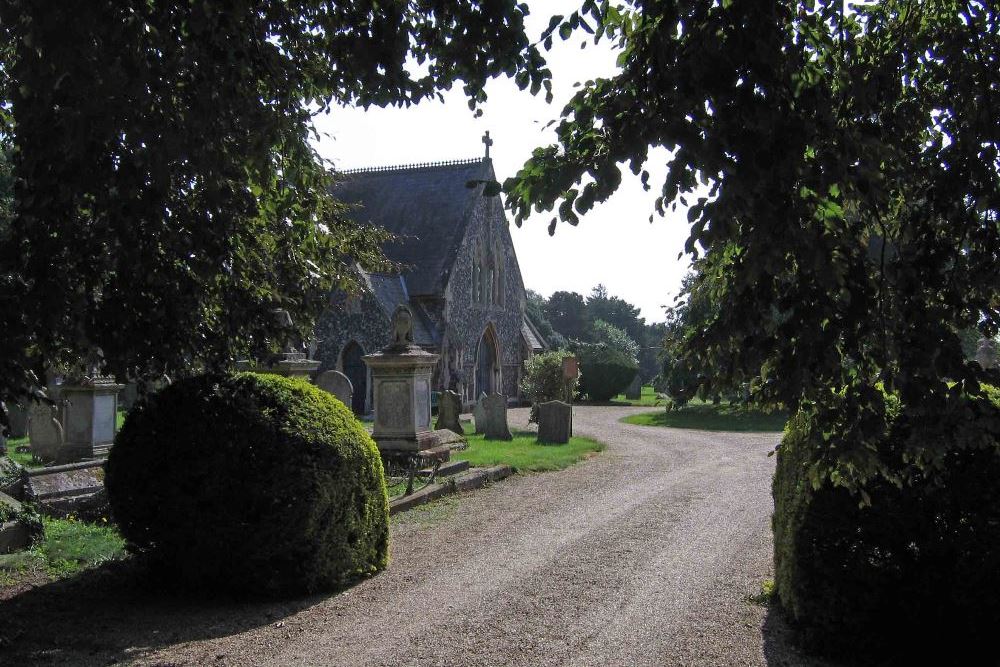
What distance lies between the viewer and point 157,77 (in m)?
4.52

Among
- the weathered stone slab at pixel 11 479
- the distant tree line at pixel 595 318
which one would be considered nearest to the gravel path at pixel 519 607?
the weathered stone slab at pixel 11 479

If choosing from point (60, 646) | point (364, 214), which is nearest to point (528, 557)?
point (60, 646)

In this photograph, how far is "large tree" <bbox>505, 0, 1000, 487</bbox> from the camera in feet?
10.1

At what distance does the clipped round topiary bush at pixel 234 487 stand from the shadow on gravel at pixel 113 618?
207 mm

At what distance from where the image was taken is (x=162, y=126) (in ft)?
14.5

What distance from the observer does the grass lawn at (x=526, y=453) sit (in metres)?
14.0

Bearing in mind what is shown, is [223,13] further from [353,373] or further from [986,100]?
[353,373]

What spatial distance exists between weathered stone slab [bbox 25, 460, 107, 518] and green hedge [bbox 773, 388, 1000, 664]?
22.5 ft

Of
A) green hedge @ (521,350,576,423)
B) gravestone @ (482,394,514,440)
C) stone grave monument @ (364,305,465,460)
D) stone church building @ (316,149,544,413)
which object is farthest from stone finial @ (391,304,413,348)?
green hedge @ (521,350,576,423)

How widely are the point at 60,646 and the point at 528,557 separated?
3.88 m

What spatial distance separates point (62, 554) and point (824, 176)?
692cm

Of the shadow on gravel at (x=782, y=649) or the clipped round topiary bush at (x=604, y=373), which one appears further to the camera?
the clipped round topiary bush at (x=604, y=373)

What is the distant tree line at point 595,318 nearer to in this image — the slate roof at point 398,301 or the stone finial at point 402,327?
the slate roof at point 398,301

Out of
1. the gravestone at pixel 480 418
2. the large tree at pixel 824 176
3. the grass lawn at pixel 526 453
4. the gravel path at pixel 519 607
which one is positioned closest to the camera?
the large tree at pixel 824 176
